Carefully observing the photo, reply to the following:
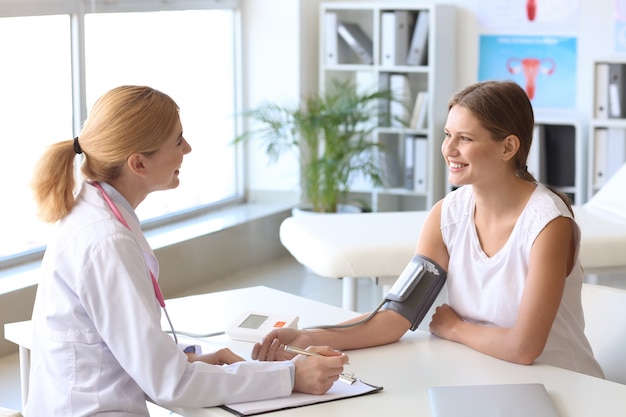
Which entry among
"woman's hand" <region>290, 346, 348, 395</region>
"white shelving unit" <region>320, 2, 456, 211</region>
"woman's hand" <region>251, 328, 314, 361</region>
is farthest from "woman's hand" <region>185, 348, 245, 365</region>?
"white shelving unit" <region>320, 2, 456, 211</region>

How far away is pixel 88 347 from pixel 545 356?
0.98 metres

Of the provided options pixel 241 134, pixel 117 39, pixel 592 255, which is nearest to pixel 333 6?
pixel 241 134

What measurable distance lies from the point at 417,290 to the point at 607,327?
484 millimetres

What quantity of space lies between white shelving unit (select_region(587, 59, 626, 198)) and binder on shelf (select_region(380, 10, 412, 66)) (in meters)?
1.05

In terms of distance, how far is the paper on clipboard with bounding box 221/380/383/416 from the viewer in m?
1.74

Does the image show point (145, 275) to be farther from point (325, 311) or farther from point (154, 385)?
point (325, 311)

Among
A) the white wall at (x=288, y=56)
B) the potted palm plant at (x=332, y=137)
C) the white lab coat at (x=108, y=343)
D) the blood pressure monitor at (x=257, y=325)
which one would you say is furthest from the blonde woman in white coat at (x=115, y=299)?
the white wall at (x=288, y=56)

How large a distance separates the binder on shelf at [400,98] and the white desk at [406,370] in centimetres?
320

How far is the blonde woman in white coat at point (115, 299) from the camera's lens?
1722 millimetres

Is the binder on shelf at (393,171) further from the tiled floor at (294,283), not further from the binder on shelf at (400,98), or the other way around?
the tiled floor at (294,283)

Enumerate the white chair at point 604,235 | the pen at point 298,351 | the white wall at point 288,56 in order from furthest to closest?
the white wall at point 288,56, the white chair at point 604,235, the pen at point 298,351

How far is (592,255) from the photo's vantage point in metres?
3.26

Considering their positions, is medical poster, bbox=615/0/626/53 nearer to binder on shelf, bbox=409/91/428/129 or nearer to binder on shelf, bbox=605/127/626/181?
binder on shelf, bbox=605/127/626/181

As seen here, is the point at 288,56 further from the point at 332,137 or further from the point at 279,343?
the point at 279,343
